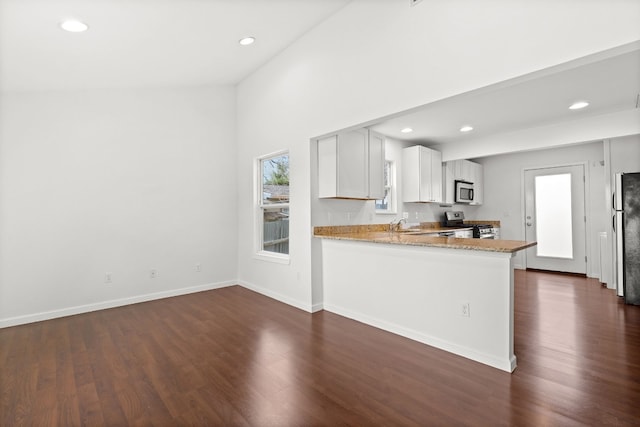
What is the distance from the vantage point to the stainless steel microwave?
19.9ft

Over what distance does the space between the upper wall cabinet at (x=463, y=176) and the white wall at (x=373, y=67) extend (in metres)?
3.33

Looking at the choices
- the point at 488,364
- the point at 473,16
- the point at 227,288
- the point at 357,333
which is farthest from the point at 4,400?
the point at 473,16

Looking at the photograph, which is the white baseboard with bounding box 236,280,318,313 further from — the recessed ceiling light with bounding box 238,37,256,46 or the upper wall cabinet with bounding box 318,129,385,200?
the recessed ceiling light with bounding box 238,37,256,46

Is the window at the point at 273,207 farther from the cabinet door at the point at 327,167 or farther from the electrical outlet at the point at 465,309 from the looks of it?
the electrical outlet at the point at 465,309

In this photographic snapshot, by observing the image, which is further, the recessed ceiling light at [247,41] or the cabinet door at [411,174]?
the cabinet door at [411,174]

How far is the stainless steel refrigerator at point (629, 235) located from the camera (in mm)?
3859

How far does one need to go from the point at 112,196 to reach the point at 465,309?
418cm

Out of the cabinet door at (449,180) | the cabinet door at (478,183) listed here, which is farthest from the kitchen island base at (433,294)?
the cabinet door at (478,183)

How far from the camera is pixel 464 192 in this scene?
6211 mm

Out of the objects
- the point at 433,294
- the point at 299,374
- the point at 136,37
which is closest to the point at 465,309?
the point at 433,294

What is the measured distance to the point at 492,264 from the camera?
94.4 inches

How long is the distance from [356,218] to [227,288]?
7.43 ft

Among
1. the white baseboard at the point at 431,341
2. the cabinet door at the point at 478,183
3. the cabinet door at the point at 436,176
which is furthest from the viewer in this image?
the cabinet door at the point at 478,183

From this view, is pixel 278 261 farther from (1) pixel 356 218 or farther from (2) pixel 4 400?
(2) pixel 4 400
